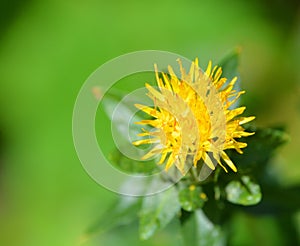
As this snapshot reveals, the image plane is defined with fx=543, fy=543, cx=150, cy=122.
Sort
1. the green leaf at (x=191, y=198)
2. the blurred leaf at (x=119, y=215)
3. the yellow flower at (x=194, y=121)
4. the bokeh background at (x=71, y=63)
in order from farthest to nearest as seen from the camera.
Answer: the bokeh background at (x=71, y=63) < the blurred leaf at (x=119, y=215) < the green leaf at (x=191, y=198) < the yellow flower at (x=194, y=121)

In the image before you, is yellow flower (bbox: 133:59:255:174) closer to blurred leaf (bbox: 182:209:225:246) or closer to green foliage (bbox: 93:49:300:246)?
green foliage (bbox: 93:49:300:246)

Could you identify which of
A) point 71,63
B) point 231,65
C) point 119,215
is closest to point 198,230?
point 119,215

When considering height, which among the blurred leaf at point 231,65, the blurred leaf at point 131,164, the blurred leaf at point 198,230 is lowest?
the blurred leaf at point 198,230

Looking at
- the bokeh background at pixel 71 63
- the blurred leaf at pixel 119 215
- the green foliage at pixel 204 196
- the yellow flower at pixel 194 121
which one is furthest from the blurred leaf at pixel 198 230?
the bokeh background at pixel 71 63

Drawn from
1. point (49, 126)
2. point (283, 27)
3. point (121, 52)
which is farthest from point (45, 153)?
point (283, 27)

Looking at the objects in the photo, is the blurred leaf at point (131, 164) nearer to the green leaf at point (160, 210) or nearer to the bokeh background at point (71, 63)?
the green leaf at point (160, 210)
